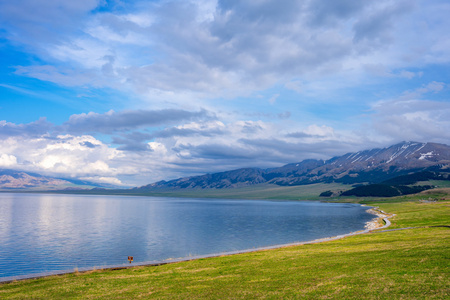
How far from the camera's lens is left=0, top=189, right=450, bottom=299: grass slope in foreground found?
23.1 meters

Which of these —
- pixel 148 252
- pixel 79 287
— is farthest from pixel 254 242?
pixel 79 287

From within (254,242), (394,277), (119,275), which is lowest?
(254,242)

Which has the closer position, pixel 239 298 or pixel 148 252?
pixel 239 298

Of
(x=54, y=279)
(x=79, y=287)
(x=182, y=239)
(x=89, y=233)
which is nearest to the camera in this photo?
(x=79, y=287)

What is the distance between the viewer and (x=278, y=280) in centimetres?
2900

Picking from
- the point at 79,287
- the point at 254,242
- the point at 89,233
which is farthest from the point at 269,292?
the point at 89,233

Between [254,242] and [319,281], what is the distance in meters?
58.4

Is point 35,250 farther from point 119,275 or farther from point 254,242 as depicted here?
point 254,242

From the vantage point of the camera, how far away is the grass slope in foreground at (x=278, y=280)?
23.1 meters

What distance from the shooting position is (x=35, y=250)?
72875 mm

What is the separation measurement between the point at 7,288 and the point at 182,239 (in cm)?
5965

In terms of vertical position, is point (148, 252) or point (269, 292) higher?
point (269, 292)

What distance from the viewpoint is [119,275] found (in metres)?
37.2

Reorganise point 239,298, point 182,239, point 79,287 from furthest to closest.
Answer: point 182,239 → point 79,287 → point 239,298
